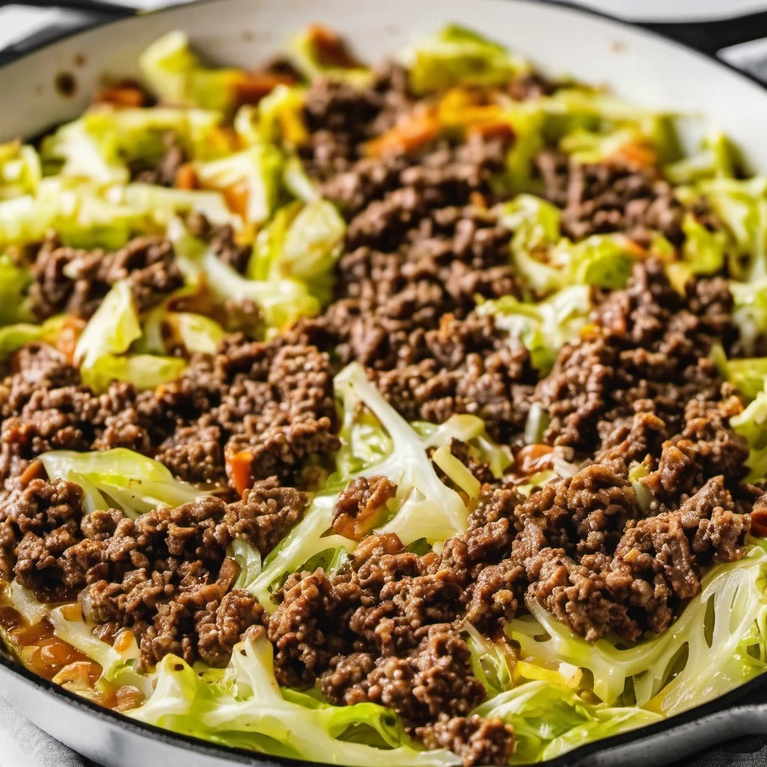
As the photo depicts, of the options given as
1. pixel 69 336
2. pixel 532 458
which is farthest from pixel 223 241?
pixel 532 458

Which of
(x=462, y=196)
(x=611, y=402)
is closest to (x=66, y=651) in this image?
(x=611, y=402)

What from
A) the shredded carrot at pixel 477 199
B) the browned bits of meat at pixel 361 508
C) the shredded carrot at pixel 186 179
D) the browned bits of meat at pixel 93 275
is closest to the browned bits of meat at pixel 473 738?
the browned bits of meat at pixel 361 508

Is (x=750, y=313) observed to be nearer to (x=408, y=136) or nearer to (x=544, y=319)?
(x=544, y=319)

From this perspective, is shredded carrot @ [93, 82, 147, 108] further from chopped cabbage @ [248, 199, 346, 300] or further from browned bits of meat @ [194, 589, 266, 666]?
browned bits of meat @ [194, 589, 266, 666]

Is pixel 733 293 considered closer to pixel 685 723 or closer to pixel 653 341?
pixel 653 341

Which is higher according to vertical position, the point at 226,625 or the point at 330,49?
the point at 330,49

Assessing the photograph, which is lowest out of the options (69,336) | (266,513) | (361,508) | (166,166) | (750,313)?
(750,313)

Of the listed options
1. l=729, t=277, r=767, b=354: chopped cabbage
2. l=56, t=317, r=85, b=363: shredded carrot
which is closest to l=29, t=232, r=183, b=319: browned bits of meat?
l=56, t=317, r=85, b=363: shredded carrot
